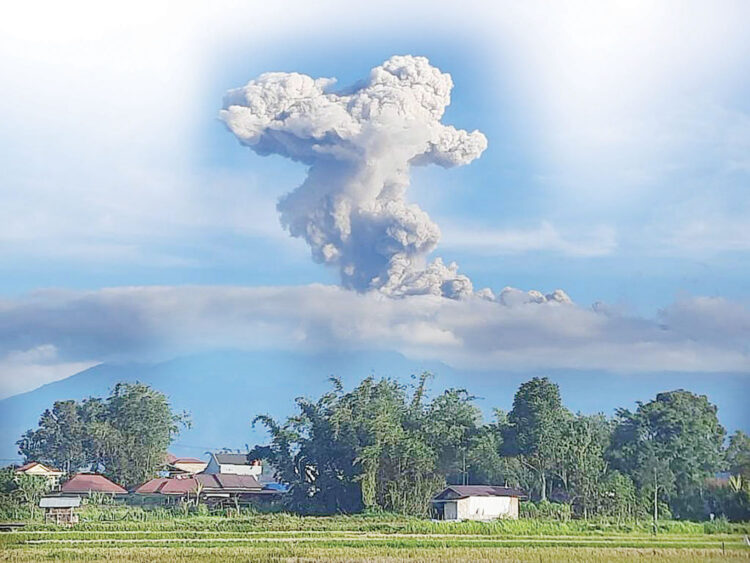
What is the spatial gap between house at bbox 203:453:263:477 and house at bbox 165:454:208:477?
9.1 inches

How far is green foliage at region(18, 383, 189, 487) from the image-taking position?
25.2m

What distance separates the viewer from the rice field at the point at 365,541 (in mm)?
13133

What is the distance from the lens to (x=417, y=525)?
1712 centimetres

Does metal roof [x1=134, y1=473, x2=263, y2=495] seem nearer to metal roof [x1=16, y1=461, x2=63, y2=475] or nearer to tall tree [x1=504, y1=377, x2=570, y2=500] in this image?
metal roof [x1=16, y1=461, x2=63, y2=475]


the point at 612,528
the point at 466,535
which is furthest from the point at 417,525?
the point at 612,528

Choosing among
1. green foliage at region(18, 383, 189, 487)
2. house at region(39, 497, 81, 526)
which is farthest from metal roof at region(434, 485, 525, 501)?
green foliage at region(18, 383, 189, 487)

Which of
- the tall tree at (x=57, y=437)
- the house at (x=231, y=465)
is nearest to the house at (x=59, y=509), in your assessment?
the tall tree at (x=57, y=437)

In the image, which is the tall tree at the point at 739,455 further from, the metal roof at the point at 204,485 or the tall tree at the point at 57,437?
the tall tree at the point at 57,437

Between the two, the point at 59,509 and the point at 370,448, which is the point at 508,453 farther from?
the point at 59,509

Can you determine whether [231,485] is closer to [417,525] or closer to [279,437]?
[279,437]

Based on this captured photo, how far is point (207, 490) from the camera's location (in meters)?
21.3

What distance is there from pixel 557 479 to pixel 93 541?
804 cm

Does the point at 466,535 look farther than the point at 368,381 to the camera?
No

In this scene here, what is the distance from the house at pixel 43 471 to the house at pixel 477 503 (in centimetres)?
817
